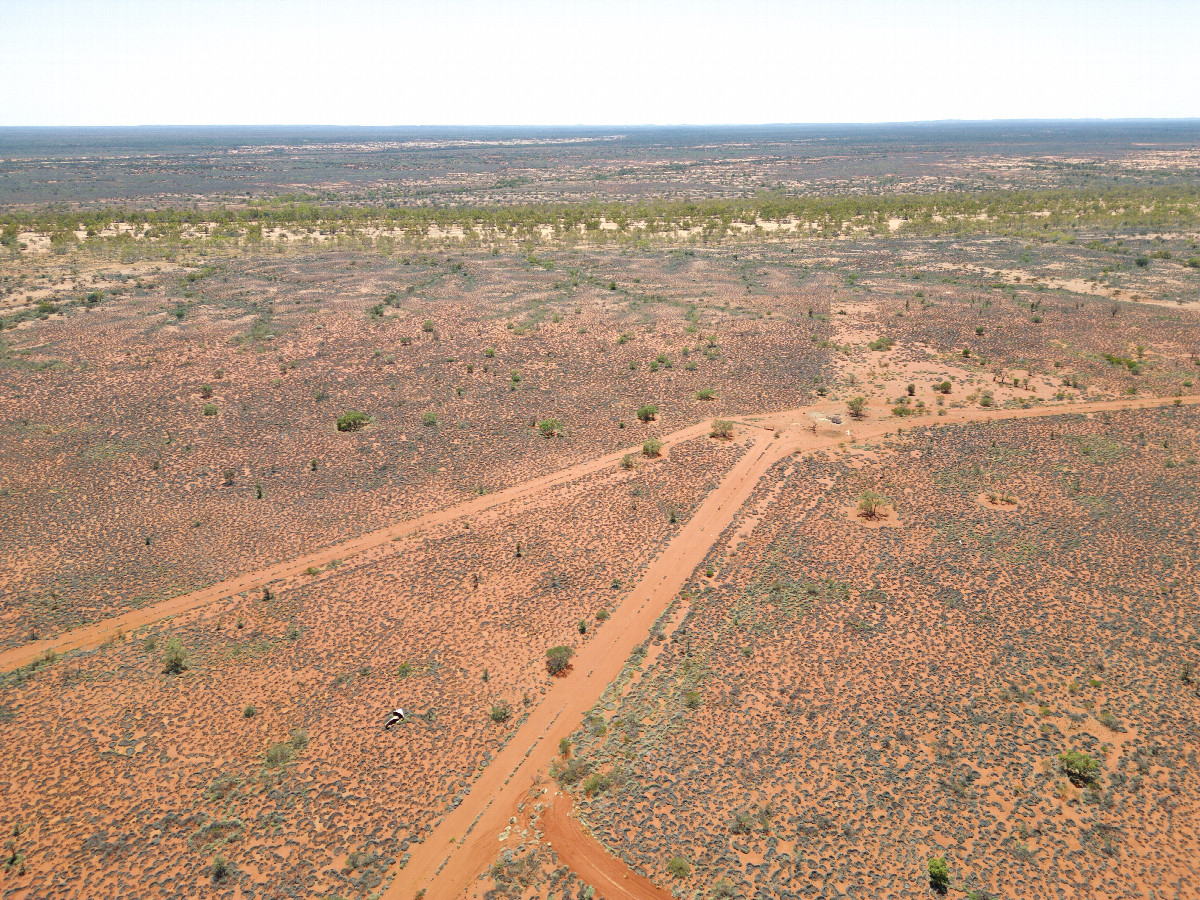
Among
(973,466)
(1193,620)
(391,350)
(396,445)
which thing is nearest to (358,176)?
(391,350)

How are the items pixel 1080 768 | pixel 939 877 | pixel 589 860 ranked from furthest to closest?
pixel 1080 768 → pixel 589 860 → pixel 939 877

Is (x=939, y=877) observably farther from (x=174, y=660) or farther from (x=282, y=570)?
(x=282, y=570)

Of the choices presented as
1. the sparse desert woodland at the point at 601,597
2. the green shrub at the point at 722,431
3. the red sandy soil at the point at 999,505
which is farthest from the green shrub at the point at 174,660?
the red sandy soil at the point at 999,505

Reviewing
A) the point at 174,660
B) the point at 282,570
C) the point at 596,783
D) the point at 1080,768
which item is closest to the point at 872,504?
the point at 1080,768

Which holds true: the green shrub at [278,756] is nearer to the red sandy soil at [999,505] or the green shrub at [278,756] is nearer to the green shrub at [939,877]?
the green shrub at [939,877]

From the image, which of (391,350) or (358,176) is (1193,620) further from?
(358,176)

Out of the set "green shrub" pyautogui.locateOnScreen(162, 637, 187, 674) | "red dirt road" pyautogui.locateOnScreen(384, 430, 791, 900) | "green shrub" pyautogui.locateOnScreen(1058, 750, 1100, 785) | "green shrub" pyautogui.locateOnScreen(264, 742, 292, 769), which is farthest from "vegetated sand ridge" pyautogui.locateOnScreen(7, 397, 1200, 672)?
"green shrub" pyautogui.locateOnScreen(1058, 750, 1100, 785)
